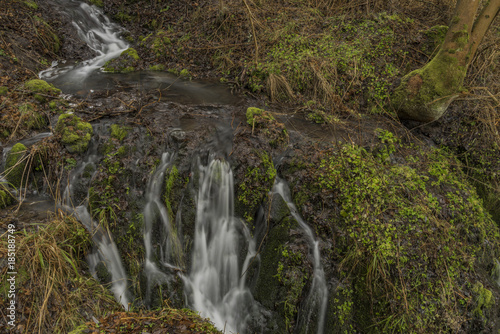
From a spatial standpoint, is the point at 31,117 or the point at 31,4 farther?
the point at 31,4

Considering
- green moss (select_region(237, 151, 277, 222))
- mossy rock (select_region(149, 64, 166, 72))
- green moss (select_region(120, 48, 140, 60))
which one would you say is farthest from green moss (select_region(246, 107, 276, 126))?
green moss (select_region(120, 48, 140, 60))

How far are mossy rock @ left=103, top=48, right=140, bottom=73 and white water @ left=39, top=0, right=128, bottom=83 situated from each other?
31 cm

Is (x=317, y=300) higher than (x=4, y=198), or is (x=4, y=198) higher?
(x=4, y=198)

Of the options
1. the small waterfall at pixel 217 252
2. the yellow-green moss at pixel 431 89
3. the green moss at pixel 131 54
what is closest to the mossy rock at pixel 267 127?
the small waterfall at pixel 217 252

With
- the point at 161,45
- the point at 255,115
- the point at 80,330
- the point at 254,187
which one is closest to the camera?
the point at 80,330

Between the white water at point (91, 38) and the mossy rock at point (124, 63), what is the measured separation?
1.03ft

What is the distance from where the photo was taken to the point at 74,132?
16.8 ft

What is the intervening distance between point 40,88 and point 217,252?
5058 mm

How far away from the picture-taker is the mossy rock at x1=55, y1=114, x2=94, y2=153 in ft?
16.5

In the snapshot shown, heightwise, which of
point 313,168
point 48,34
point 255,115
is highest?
point 48,34

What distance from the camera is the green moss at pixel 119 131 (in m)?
5.17

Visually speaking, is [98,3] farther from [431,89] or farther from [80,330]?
[80,330]

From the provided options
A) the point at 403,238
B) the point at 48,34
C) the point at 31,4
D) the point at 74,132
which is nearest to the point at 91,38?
the point at 48,34

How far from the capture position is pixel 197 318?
3.42 m
